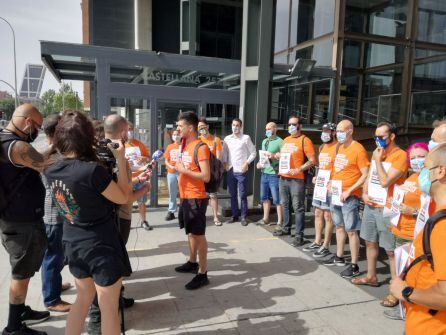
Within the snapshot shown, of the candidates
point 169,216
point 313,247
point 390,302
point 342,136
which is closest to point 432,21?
point 342,136

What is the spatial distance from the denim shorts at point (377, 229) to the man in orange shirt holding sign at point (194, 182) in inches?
75.2

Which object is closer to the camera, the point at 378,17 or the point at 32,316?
Answer: the point at 32,316

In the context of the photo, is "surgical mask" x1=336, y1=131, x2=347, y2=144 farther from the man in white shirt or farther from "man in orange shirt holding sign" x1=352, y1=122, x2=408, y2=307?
the man in white shirt

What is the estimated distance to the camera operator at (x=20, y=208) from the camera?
2883 mm

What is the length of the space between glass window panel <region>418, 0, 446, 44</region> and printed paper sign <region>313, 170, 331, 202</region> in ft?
36.3

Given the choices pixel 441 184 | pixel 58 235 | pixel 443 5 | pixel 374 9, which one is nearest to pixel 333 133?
pixel 441 184

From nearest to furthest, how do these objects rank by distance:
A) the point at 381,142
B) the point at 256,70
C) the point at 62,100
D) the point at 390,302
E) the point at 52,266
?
the point at 52,266 < the point at 390,302 < the point at 381,142 < the point at 256,70 < the point at 62,100

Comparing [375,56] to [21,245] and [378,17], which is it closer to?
[378,17]

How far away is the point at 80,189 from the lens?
7.27 ft

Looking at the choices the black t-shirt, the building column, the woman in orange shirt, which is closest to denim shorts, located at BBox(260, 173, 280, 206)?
the building column

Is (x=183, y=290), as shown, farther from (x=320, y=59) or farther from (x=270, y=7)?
(x=320, y=59)

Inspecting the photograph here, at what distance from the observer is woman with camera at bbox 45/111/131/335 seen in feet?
7.31

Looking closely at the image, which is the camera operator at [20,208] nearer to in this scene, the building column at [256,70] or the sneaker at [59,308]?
the sneaker at [59,308]

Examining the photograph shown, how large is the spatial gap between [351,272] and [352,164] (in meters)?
1.38
